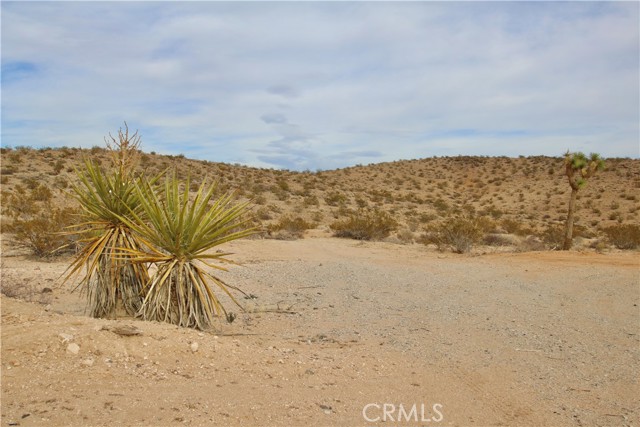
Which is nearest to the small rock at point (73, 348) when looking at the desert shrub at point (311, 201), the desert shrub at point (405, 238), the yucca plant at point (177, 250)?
the yucca plant at point (177, 250)

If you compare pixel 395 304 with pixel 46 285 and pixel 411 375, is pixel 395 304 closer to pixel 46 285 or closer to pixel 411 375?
pixel 411 375

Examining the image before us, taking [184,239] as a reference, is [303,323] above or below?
below

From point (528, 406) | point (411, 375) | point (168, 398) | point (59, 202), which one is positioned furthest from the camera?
point (59, 202)

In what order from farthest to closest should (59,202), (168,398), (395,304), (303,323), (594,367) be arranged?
(59,202), (395,304), (303,323), (594,367), (168,398)

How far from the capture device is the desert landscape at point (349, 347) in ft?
17.3

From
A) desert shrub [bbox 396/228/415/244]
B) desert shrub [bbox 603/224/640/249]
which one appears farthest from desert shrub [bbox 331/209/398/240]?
desert shrub [bbox 603/224/640/249]

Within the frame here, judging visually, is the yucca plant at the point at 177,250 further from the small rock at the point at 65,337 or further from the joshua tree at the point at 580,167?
the joshua tree at the point at 580,167

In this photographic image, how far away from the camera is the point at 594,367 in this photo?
698cm

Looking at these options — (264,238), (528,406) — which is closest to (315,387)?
(528,406)

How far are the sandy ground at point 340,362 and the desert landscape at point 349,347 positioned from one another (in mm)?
24

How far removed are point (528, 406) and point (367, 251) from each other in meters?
14.1

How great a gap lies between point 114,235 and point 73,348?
6.38ft

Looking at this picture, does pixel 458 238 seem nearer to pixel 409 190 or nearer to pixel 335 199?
pixel 335 199

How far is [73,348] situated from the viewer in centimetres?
596
